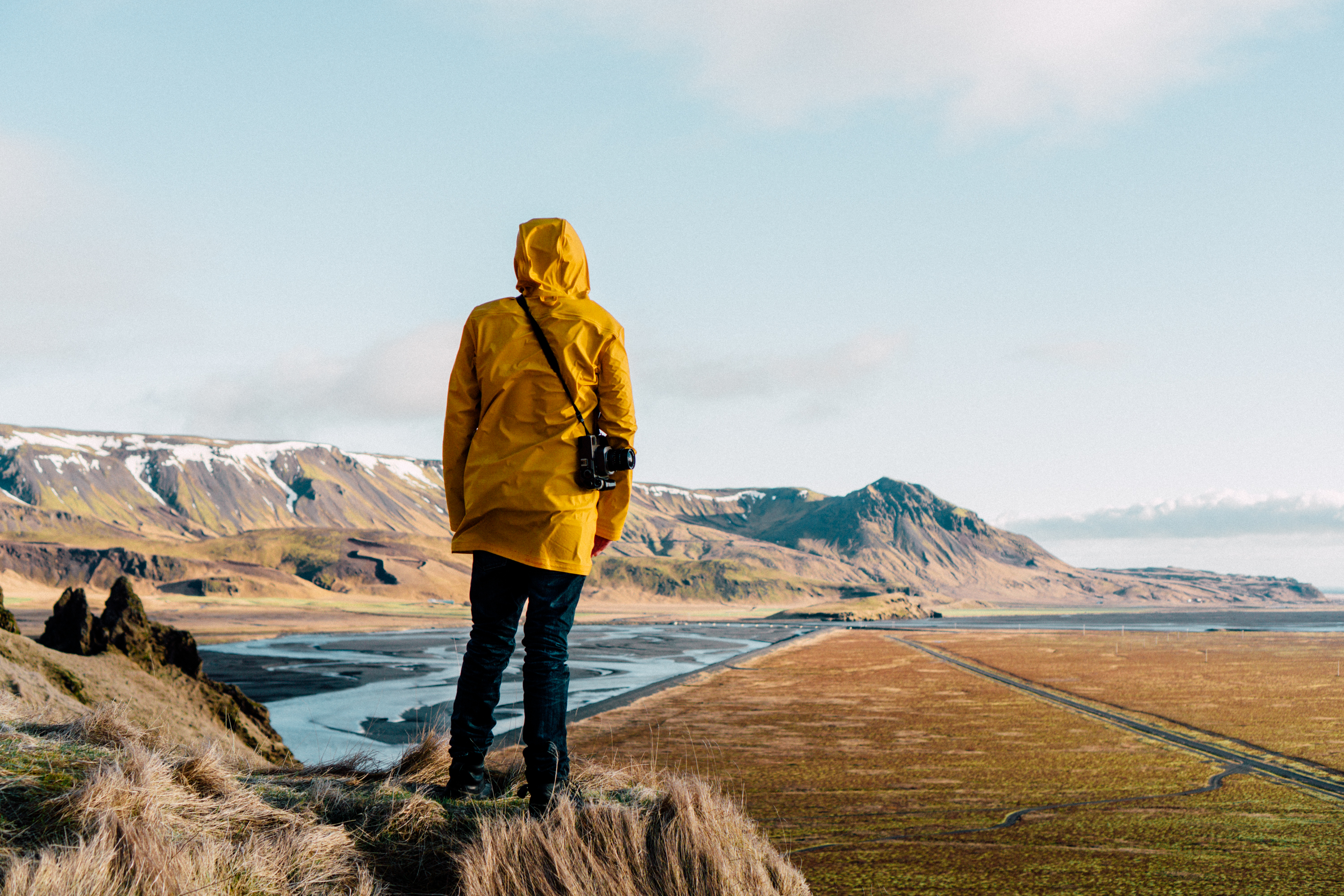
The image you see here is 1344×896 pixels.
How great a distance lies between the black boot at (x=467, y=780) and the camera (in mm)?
3020

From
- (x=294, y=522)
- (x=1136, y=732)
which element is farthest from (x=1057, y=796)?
(x=294, y=522)

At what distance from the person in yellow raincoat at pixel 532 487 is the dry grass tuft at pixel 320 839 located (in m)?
0.32

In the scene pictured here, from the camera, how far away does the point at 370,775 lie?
10.7ft

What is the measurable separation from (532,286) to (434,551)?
12844cm

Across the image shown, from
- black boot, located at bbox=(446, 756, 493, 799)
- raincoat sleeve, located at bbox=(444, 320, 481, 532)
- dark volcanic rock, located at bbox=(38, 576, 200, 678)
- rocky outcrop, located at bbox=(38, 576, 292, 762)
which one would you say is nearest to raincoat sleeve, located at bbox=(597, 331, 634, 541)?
raincoat sleeve, located at bbox=(444, 320, 481, 532)

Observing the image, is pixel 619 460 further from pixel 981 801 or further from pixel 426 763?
pixel 981 801

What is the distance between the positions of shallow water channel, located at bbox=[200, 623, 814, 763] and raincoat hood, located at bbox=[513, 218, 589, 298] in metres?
1.75

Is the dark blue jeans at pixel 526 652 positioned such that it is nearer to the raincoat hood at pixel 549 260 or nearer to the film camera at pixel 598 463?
the film camera at pixel 598 463

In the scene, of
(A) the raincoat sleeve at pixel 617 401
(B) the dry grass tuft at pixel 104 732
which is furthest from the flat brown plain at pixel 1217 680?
(B) the dry grass tuft at pixel 104 732

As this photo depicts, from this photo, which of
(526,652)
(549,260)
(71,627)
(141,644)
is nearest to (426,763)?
(526,652)

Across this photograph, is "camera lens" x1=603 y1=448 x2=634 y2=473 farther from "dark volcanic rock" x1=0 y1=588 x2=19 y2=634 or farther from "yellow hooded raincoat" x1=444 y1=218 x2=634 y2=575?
"dark volcanic rock" x1=0 y1=588 x2=19 y2=634

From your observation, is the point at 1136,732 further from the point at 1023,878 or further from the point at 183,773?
the point at 183,773

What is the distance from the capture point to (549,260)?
3.32 meters

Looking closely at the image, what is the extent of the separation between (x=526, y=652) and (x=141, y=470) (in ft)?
750
